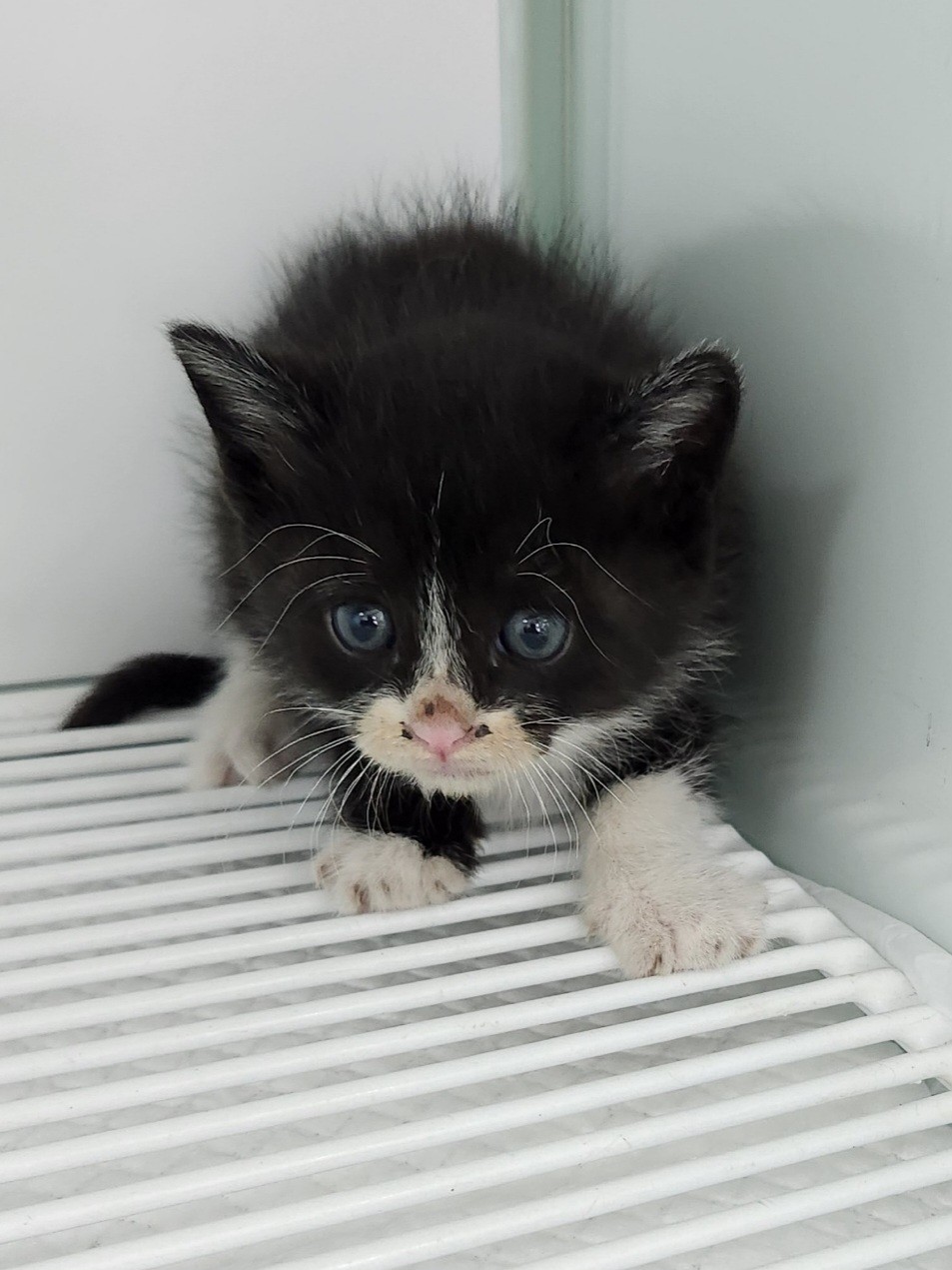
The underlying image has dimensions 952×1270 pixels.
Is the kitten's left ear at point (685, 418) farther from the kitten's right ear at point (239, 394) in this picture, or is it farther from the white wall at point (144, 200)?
the white wall at point (144, 200)

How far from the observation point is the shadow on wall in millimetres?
1000

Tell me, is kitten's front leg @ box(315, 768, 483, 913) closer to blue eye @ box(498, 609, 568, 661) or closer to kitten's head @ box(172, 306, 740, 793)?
kitten's head @ box(172, 306, 740, 793)

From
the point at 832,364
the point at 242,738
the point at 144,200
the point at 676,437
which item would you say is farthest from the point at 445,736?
the point at 144,200

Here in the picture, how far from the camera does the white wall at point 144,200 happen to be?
1.41m

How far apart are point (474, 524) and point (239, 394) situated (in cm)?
26

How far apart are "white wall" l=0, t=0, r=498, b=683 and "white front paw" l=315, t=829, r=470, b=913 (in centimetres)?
70

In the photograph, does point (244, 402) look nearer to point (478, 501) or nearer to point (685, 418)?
point (478, 501)

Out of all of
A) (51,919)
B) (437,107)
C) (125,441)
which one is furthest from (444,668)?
(437,107)

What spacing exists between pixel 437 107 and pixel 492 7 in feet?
0.51

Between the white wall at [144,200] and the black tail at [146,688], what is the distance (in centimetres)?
18

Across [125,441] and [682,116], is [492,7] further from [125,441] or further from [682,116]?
[125,441]

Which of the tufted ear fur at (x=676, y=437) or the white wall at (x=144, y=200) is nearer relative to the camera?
the tufted ear fur at (x=676, y=437)

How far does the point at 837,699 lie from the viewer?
1161 millimetres

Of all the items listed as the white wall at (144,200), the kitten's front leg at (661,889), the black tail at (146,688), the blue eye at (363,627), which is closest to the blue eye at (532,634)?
the blue eye at (363,627)
